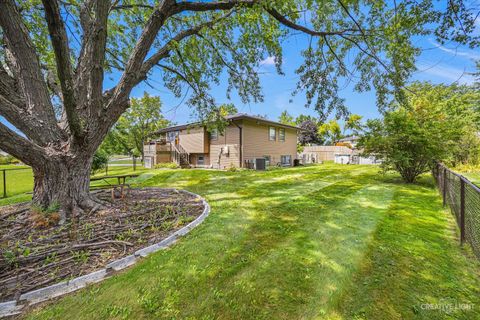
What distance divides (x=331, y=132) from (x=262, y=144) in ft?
106

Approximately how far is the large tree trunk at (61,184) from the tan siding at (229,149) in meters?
11.1

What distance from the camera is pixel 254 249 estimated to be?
306 cm

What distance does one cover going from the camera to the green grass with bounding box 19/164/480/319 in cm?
190

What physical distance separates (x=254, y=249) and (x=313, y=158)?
78.4 feet

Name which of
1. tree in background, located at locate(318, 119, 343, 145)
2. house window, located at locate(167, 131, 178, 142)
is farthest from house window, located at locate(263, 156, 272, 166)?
tree in background, located at locate(318, 119, 343, 145)

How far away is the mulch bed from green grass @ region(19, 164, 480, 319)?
0.51 m

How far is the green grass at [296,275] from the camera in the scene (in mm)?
1903

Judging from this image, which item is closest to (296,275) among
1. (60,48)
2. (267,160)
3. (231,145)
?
(60,48)

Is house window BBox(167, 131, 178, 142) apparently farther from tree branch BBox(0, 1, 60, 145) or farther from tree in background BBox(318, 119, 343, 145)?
tree in background BBox(318, 119, 343, 145)

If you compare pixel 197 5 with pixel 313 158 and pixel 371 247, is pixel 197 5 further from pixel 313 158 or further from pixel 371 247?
pixel 313 158

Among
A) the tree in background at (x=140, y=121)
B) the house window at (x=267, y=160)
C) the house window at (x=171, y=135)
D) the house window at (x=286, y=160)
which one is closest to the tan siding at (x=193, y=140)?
the house window at (x=171, y=135)

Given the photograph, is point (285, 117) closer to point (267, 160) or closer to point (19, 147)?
point (267, 160)

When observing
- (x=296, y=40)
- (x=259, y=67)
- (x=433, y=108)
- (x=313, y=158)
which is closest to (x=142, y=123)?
(x=313, y=158)

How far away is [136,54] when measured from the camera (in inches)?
188
